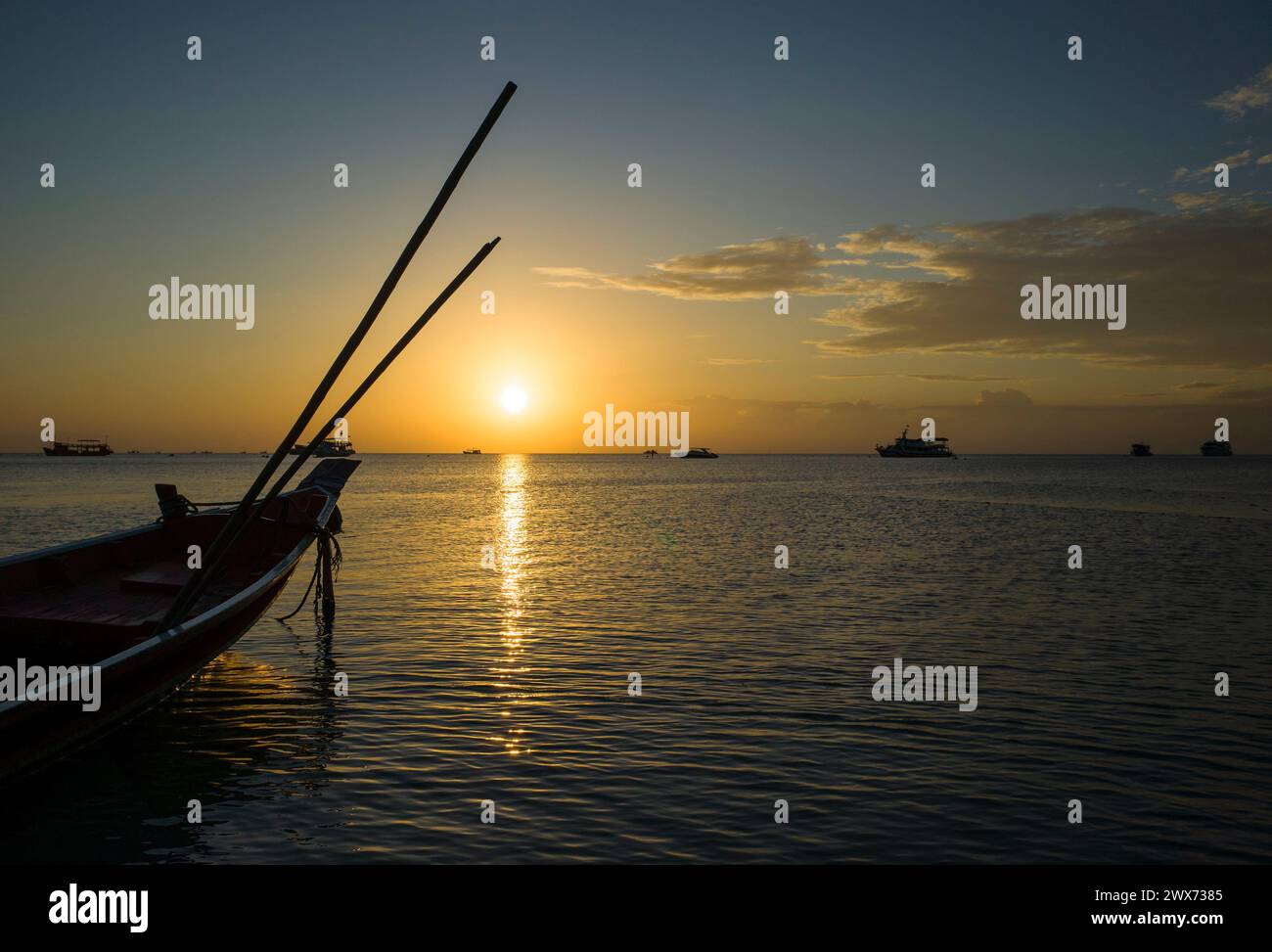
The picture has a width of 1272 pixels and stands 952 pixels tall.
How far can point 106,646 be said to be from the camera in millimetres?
12891

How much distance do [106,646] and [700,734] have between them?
874 cm

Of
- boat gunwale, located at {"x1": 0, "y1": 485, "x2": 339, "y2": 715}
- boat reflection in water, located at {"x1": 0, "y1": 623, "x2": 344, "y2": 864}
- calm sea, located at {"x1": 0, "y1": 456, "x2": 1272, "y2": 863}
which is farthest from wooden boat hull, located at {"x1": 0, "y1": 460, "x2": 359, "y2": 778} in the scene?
calm sea, located at {"x1": 0, "y1": 456, "x2": 1272, "y2": 863}

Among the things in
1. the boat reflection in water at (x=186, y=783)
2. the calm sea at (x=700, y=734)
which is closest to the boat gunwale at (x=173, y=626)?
the boat reflection in water at (x=186, y=783)

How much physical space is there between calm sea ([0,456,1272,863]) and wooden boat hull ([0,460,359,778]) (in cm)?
80

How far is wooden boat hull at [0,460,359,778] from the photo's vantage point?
30.2 feet

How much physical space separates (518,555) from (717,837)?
3049 cm

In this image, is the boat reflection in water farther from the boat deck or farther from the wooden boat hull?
the boat deck

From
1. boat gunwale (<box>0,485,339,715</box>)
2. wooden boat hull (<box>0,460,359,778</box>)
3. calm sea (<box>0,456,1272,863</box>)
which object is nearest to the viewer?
calm sea (<box>0,456,1272,863</box>)

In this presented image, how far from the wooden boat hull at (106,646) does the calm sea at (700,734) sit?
0.80m

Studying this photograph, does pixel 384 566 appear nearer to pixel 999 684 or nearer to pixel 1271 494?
pixel 999 684

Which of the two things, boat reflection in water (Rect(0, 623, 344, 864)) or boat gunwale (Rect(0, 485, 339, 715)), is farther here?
boat gunwale (Rect(0, 485, 339, 715))

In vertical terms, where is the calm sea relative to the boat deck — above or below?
below
